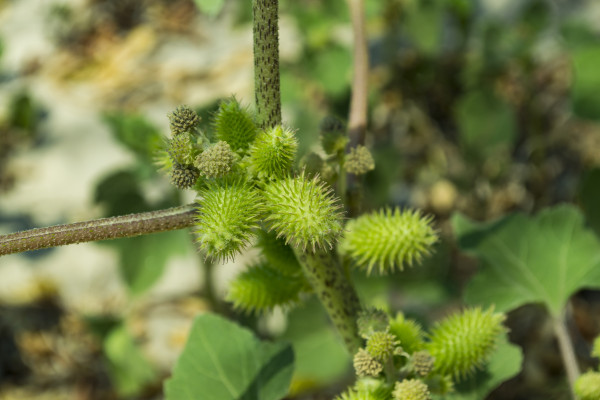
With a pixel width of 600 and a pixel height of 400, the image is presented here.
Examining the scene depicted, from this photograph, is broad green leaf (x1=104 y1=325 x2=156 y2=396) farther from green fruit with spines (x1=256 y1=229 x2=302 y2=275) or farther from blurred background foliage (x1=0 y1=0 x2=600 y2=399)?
green fruit with spines (x1=256 y1=229 x2=302 y2=275)

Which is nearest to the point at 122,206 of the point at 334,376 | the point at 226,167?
the point at 334,376

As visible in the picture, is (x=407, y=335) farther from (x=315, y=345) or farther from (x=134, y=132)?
(x=134, y=132)

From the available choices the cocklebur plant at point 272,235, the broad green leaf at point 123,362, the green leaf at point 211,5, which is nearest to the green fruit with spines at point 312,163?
the cocklebur plant at point 272,235

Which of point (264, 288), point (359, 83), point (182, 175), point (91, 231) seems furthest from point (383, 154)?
point (91, 231)

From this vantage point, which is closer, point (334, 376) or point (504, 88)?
point (334, 376)

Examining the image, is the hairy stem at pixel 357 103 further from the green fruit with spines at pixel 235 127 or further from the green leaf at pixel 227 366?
the green leaf at pixel 227 366

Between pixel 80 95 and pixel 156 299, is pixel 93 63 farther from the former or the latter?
pixel 156 299
